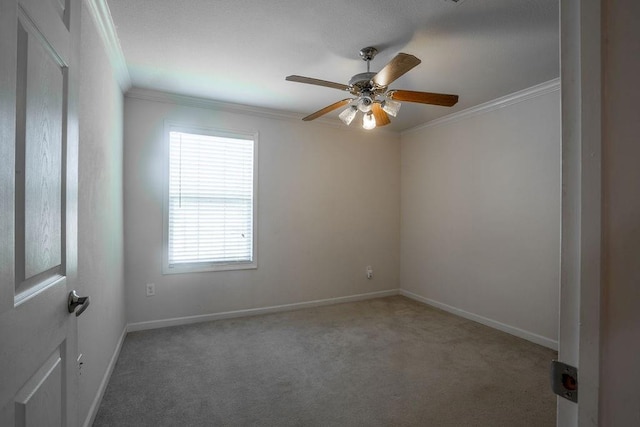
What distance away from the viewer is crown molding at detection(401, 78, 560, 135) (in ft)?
9.65

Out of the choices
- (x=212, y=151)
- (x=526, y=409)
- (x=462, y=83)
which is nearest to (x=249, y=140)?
(x=212, y=151)

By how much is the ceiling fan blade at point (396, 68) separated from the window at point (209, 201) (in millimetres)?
2069

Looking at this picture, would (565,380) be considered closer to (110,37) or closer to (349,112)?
(349,112)

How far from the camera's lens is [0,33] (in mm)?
639

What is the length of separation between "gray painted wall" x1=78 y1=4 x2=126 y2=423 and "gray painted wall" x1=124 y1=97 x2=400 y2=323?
1.52 feet

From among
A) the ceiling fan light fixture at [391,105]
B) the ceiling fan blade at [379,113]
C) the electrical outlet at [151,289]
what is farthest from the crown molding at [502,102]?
the electrical outlet at [151,289]

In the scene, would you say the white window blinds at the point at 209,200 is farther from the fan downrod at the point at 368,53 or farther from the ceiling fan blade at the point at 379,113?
the fan downrod at the point at 368,53

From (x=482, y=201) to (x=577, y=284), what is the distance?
131 inches

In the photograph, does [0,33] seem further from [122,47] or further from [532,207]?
[532,207]

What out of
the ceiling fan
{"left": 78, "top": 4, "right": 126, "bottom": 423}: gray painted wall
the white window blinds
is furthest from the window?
the ceiling fan

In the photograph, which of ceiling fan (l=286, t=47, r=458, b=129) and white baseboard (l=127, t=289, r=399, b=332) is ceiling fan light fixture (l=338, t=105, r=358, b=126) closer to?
ceiling fan (l=286, t=47, r=458, b=129)

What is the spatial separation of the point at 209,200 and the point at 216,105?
108 cm

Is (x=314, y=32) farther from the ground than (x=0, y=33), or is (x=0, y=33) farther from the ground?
(x=314, y=32)

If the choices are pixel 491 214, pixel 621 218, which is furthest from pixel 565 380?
pixel 491 214
